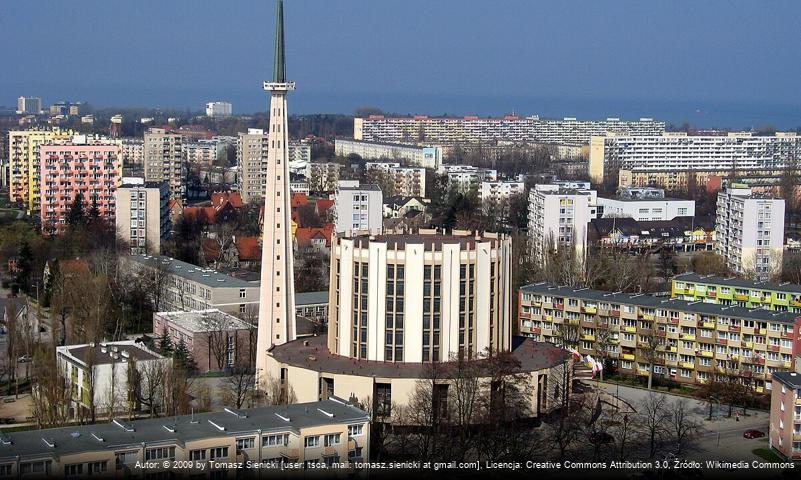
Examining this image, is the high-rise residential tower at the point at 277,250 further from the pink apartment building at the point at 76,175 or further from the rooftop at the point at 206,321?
the pink apartment building at the point at 76,175

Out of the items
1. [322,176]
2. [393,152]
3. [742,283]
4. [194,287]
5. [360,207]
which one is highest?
[393,152]

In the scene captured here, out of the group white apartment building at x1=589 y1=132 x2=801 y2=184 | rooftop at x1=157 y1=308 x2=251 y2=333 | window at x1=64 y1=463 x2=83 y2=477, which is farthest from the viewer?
white apartment building at x1=589 y1=132 x2=801 y2=184

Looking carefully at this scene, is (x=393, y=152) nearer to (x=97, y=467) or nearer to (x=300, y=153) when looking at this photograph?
(x=300, y=153)


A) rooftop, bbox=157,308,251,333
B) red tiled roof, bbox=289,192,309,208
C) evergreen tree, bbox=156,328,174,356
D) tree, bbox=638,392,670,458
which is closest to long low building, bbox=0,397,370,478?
tree, bbox=638,392,670,458

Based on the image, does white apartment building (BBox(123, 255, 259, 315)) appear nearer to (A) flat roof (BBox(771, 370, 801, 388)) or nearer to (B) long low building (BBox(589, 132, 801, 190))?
(A) flat roof (BBox(771, 370, 801, 388))

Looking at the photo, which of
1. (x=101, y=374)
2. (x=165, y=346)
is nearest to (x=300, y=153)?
(x=165, y=346)

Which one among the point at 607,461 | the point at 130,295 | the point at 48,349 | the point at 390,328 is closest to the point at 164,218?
the point at 130,295
